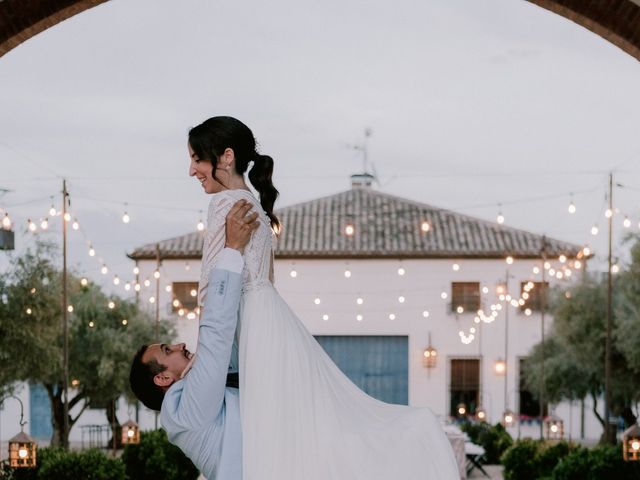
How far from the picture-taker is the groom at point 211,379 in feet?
7.69

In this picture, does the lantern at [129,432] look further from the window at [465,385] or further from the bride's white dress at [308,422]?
the window at [465,385]

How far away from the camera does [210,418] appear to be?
2.40 m

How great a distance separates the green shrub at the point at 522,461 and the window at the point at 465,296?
50.1 ft

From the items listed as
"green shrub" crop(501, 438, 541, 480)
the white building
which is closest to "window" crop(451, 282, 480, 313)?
the white building

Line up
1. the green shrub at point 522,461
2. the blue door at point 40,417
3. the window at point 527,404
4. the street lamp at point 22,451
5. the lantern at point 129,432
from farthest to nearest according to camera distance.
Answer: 1. the window at point 527,404
2. the blue door at point 40,417
3. the green shrub at point 522,461
4. the lantern at point 129,432
5. the street lamp at point 22,451

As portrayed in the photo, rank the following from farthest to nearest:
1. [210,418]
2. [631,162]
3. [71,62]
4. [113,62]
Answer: [113,62] < [71,62] < [631,162] < [210,418]

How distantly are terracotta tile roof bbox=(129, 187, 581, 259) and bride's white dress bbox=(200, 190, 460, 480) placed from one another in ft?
90.9

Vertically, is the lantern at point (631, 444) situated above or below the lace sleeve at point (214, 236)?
below

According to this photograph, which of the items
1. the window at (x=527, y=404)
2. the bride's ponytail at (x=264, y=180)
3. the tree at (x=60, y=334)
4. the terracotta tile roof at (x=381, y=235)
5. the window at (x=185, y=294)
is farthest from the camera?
the terracotta tile roof at (x=381, y=235)

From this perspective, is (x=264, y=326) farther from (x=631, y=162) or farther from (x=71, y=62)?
(x=71, y=62)

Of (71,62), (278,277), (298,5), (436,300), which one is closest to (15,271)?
(71,62)

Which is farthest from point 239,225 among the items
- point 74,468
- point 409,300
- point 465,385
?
point 409,300

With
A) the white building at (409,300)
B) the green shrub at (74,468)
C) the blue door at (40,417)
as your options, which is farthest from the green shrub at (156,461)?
the white building at (409,300)

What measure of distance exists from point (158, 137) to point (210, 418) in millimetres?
19158
